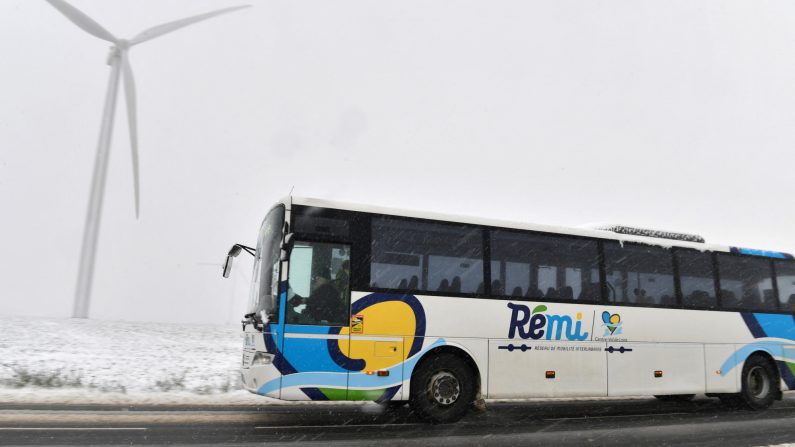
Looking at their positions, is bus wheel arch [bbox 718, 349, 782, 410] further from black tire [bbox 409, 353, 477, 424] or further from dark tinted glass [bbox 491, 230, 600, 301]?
black tire [bbox 409, 353, 477, 424]

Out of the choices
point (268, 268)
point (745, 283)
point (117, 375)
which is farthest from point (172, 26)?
point (745, 283)

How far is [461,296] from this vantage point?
848cm

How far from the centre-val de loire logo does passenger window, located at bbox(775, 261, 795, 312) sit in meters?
5.19

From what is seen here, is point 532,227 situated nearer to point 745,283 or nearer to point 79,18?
point 745,283

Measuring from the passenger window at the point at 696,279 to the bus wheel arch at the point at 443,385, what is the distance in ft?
15.3

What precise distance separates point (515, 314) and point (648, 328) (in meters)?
2.80

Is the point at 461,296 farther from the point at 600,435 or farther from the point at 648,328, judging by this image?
the point at 648,328

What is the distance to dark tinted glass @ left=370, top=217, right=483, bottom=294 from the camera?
8.11 metres

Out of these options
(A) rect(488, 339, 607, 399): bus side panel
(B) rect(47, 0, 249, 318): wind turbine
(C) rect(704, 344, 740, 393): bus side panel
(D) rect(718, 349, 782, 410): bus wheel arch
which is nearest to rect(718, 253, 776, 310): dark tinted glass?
(C) rect(704, 344, 740, 393): bus side panel

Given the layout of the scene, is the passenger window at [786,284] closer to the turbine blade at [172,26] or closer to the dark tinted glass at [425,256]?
the dark tinted glass at [425,256]

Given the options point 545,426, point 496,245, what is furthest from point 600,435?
point 496,245

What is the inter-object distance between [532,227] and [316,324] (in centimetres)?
387

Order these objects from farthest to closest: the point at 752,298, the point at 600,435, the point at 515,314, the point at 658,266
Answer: the point at 752,298 < the point at 658,266 < the point at 515,314 < the point at 600,435

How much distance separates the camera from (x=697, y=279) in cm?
1077
